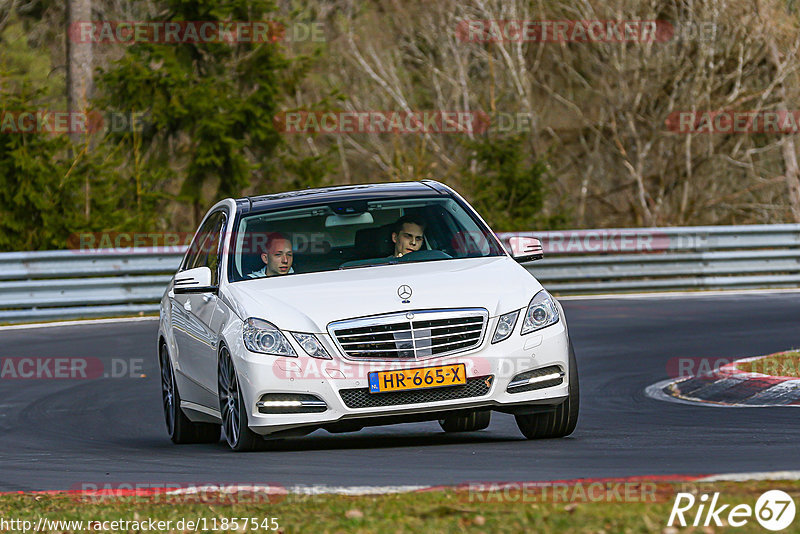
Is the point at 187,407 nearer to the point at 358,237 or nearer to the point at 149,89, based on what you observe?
the point at 358,237

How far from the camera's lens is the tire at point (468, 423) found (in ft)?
33.1

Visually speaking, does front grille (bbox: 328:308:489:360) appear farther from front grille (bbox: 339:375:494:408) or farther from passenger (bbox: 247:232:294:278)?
passenger (bbox: 247:232:294:278)

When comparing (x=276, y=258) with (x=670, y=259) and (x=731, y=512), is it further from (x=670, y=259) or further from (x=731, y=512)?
(x=670, y=259)

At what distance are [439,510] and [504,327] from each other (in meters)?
2.61

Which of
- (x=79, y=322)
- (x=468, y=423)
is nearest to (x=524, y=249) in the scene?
(x=468, y=423)

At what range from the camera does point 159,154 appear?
2859 cm

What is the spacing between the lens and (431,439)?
958 centimetres

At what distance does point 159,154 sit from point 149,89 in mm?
1927

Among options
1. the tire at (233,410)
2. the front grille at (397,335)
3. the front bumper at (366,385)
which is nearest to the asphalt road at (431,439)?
the tire at (233,410)

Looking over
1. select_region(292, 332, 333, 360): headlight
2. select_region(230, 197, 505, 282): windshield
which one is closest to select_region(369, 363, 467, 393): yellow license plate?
select_region(292, 332, 333, 360): headlight

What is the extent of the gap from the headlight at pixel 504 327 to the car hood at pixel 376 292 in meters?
0.04

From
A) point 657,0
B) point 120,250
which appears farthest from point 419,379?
point 657,0

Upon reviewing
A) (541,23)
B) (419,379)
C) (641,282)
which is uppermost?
(541,23)

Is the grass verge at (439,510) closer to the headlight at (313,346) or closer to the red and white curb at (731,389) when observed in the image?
the headlight at (313,346)
